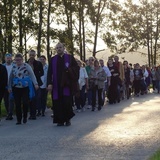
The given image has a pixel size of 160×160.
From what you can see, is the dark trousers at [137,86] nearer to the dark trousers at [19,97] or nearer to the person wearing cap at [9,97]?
the person wearing cap at [9,97]

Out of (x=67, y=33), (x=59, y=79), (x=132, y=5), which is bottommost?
(x=59, y=79)

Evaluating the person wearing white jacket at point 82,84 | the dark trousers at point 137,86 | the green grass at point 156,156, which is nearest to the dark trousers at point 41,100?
the person wearing white jacket at point 82,84

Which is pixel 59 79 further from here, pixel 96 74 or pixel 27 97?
pixel 96 74

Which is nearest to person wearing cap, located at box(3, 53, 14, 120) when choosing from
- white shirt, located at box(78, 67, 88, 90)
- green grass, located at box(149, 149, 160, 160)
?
white shirt, located at box(78, 67, 88, 90)

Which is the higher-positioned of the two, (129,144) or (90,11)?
(90,11)

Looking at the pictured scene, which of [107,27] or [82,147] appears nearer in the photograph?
[82,147]

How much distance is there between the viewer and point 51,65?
1363 cm

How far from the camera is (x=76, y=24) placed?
4369 cm

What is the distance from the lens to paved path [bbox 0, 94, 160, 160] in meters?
8.76

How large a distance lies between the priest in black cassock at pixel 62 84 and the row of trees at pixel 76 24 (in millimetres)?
16145

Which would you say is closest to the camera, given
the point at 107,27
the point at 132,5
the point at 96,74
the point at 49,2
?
the point at 96,74

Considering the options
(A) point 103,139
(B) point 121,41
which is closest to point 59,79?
(A) point 103,139

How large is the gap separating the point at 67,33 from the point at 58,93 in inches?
904

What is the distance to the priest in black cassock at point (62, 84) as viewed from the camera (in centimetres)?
1352
